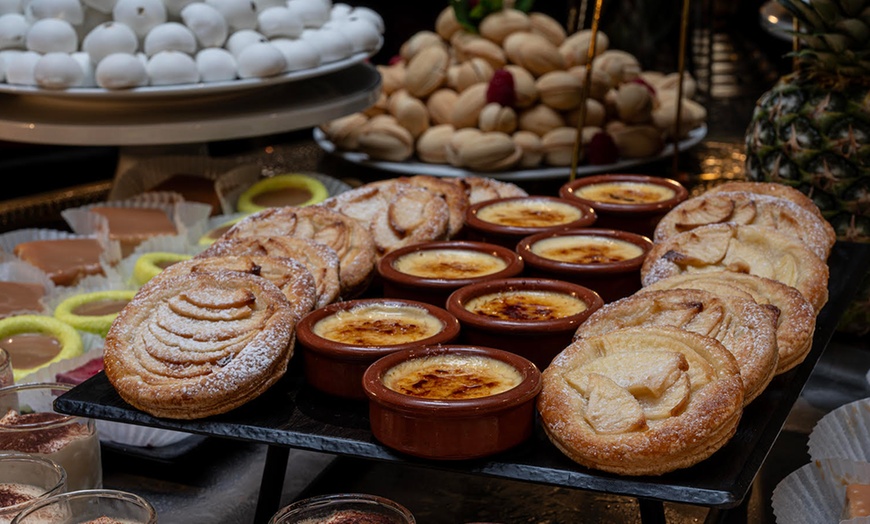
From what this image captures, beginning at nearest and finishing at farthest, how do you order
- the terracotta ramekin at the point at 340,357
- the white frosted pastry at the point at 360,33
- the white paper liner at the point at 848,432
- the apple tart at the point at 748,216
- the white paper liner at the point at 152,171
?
the terracotta ramekin at the point at 340,357 < the white paper liner at the point at 848,432 < the apple tart at the point at 748,216 < the white frosted pastry at the point at 360,33 < the white paper liner at the point at 152,171

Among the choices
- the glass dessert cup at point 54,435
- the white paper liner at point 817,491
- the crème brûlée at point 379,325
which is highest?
the crème brûlée at point 379,325

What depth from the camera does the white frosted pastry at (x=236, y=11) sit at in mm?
2762

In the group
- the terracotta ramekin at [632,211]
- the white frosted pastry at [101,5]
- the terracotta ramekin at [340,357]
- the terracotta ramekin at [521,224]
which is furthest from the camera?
the white frosted pastry at [101,5]

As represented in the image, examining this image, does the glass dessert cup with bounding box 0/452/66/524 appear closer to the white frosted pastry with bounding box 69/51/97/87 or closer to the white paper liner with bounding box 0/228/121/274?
the white paper liner with bounding box 0/228/121/274

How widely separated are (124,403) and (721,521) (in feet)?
3.17

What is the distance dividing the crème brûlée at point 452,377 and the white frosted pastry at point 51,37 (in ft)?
5.32

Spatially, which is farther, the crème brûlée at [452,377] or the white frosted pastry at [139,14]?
the white frosted pastry at [139,14]

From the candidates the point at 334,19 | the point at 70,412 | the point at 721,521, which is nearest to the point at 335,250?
the point at 70,412

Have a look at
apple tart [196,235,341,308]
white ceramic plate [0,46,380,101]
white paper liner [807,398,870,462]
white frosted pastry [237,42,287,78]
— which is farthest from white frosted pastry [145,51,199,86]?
white paper liner [807,398,870,462]

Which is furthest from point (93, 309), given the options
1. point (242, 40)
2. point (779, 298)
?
point (779, 298)

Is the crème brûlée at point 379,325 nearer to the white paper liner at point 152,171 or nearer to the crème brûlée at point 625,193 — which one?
the crème brûlée at point 625,193

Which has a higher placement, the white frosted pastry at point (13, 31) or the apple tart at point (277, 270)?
the white frosted pastry at point (13, 31)

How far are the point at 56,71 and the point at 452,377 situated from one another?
155cm

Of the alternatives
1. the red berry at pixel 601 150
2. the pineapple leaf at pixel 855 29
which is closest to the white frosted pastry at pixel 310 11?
the red berry at pixel 601 150
